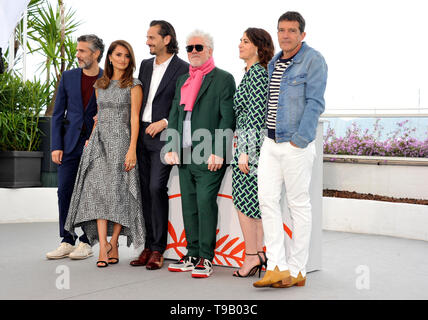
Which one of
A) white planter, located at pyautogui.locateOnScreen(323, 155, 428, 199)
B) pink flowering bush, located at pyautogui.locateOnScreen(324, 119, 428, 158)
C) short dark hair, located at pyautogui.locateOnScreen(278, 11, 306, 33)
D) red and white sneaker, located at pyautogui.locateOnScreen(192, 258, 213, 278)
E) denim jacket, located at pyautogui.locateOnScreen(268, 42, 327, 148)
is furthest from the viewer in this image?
pink flowering bush, located at pyautogui.locateOnScreen(324, 119, 428, 158)

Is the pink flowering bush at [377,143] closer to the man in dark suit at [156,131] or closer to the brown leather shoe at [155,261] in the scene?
the man in dark suit at [156,131]

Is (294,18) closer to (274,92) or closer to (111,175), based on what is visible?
(274,92)

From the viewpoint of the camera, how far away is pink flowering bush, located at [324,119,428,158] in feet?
20.0

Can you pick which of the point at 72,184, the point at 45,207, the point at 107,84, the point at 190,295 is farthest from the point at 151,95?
the point at 45,207

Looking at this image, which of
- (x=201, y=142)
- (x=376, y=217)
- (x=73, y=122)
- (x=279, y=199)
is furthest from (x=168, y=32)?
(x=376, y=217)

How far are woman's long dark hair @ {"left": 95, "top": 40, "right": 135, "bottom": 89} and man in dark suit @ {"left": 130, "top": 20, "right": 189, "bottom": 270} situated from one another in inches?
4.5

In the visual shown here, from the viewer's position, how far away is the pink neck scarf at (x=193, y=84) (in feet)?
11.4

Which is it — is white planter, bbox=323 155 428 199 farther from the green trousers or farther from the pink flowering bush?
the green trousers

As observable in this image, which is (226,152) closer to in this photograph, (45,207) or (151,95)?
(151,95)

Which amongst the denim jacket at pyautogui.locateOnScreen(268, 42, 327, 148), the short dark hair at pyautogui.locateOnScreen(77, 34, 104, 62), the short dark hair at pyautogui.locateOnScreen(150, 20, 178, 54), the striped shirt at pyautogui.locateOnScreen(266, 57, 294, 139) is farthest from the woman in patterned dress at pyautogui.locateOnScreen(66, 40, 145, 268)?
the denim jacket at pyautogui.locateOnScreen(268, 42, 327, 148)

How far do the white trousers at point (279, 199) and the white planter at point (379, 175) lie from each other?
3.26 metres

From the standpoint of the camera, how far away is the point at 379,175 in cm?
616

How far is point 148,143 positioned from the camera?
3.71 m

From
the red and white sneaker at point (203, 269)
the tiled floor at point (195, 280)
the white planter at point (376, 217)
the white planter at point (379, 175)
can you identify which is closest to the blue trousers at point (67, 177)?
the tiled floor at point (195, 280)
